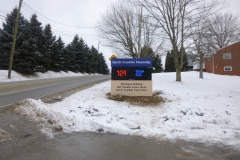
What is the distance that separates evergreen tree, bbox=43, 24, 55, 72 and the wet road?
103 feet

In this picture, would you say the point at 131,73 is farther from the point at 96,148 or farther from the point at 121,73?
the point at 96,148

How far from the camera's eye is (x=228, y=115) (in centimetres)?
715

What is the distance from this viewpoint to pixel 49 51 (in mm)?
37438

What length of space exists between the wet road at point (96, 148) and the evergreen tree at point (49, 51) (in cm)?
3134

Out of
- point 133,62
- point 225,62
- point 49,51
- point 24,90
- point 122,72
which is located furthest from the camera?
point 49,51

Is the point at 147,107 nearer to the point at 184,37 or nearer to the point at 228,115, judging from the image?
the point at 228,115

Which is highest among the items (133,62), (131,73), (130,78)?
(133,62)

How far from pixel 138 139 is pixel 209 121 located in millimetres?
2890

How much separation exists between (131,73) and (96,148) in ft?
21.5

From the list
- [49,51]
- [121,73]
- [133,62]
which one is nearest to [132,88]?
[121,73]

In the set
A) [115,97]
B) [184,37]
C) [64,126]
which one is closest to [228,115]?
[115,97]

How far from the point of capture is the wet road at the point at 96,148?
3.95 metres

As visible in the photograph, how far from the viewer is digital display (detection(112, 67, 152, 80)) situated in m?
10.6

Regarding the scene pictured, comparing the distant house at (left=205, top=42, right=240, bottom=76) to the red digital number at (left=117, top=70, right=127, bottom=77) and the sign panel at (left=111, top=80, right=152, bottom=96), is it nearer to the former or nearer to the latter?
the sign panel at (left=111, top=80, right=152, bottom=96)
